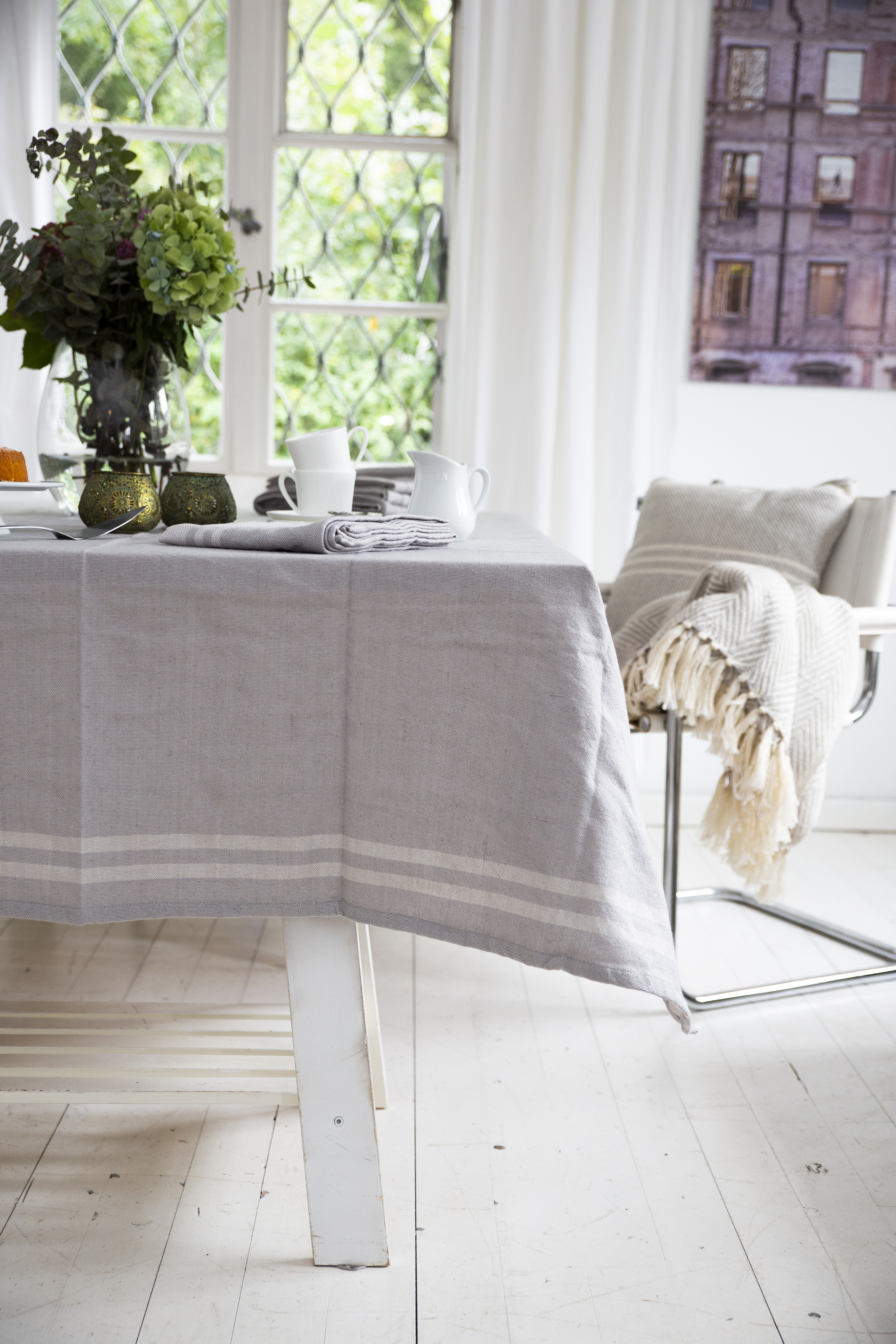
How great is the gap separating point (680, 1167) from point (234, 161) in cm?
245

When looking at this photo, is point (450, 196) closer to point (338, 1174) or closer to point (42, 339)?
point (42, 339)

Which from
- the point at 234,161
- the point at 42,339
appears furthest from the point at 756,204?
the point at 42,339

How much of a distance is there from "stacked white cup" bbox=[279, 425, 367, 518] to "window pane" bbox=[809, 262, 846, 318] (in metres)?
1.78

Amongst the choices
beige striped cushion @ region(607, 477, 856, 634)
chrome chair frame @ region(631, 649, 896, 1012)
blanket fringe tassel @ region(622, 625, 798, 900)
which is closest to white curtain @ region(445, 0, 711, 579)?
beige striped cushion @ region(607, 477, 856, 634)

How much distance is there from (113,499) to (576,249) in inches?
69.7

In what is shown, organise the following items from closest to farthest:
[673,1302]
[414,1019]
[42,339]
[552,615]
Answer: [552,615]
[673,1302]
[42,339]
[414,1019]

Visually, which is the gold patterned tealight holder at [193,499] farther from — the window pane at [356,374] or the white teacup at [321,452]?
the window pane at [356,374]

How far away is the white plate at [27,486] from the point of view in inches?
52.6

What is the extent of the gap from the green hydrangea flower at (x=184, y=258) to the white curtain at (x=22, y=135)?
1223 millimetres

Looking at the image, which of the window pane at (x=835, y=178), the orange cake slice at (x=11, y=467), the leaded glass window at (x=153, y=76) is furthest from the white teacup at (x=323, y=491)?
the window pane at (x=835, y=178)

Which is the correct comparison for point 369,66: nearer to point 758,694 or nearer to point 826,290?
point 826,290

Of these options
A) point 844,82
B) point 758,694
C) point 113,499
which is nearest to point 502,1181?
point 758,694

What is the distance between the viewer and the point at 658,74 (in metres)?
2.62

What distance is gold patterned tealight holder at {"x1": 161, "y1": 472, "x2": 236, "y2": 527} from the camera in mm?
1312
